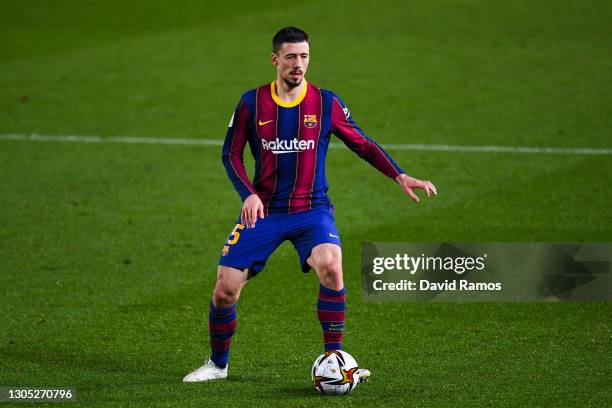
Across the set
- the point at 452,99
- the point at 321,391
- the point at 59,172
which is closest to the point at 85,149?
the point at 59,172

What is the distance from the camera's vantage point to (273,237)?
23.9 ft

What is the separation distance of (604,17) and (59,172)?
10924 mm

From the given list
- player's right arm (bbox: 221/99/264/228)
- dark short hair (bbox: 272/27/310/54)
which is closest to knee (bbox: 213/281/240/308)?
player's right arm (bbox: 221/99/264/228)

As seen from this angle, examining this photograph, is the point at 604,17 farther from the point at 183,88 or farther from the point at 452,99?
the point at 183,88

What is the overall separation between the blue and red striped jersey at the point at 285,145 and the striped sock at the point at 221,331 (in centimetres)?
70

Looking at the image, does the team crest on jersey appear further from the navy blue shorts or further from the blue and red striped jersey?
the navy blue shorts

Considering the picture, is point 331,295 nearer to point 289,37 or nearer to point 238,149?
point 238,149

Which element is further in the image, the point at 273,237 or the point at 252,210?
the point at 273,237

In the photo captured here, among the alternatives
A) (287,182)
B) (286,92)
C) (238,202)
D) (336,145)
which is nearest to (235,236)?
(287,182)

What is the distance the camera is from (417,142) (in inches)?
593

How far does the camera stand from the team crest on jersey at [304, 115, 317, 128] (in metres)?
7.34

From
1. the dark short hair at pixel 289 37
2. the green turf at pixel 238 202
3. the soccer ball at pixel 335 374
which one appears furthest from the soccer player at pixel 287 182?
the green turf at pixel 238 202

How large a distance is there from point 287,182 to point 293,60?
764 mm

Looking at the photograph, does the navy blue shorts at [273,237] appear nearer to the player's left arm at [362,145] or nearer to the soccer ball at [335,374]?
the player's left arm at [362,145]
